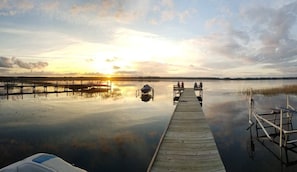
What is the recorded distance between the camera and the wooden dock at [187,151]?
7.83 meters

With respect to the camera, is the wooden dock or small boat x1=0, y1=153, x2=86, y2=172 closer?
small boat x1=0, y1=153, x2=86, y2=172

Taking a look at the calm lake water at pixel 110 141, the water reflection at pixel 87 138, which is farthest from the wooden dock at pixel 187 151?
the water reflection at pixel 87 138

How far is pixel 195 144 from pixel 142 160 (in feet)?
10.3

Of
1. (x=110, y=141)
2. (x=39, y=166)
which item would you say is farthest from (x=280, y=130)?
(x=39, y=166)

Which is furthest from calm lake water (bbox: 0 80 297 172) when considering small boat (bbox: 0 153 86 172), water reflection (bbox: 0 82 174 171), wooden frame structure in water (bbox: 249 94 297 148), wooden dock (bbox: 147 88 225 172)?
small boat (bbox: 0 153 86 172)

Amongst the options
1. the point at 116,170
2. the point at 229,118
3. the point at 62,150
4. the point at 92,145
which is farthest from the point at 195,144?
the point at 229,118

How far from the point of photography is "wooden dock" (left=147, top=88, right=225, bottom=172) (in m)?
7.83

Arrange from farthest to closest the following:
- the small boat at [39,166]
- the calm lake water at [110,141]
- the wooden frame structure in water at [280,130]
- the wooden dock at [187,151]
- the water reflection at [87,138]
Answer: the wooden frame structure in water at [280,130], the water reflection at [87,138], the calm lake water at [110,141], the wooden dock at [187,151], the small boat at [39,166]

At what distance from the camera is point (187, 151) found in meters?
9.31

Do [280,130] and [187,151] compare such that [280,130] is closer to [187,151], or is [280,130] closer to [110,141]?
[187,151]

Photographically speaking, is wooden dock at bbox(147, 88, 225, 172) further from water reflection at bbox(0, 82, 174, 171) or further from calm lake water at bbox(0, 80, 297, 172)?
water reflection at bbox(0, 82, 174, 171)

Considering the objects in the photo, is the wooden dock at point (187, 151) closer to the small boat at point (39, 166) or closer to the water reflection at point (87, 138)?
the water reflection at point (87, 138)

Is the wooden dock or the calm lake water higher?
the wooden dock

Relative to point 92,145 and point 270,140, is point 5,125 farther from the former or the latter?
point 270,140
